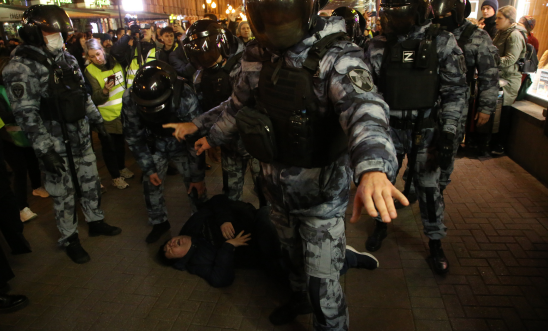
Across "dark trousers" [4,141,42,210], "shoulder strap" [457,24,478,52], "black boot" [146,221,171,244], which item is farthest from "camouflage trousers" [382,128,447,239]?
"dark trousers" [4,141,42,210]

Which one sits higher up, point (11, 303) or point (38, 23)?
point (38, 23)

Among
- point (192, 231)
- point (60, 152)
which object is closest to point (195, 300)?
point (192, 231)

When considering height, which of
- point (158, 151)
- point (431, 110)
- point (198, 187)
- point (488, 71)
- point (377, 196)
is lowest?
point (198, 187)

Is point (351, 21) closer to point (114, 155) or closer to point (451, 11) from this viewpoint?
point (451, 11)

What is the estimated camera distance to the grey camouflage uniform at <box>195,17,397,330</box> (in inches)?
62.5

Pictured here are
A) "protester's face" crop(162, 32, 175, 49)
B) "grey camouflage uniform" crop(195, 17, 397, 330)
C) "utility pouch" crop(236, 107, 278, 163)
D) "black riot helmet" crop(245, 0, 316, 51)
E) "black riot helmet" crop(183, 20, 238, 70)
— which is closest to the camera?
"grey camouflage uniform" crop(195, 17, 397, 330)

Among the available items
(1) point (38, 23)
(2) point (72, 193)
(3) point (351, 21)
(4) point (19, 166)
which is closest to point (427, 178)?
(3) point (351, 21)

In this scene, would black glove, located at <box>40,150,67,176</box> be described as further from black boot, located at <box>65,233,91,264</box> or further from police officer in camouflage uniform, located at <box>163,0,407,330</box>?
police officer in camouflage uniform, located at <box>163,0,407,330</box>

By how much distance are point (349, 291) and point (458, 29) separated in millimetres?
2941

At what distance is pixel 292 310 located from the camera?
2.71m

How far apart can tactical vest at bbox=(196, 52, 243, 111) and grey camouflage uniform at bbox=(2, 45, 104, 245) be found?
4.21 feet

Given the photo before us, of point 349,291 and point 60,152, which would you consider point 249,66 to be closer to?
point 349,291

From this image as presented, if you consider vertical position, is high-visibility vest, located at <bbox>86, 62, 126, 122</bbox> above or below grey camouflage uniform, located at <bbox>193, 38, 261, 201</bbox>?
above

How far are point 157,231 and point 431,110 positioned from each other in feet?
9.91
